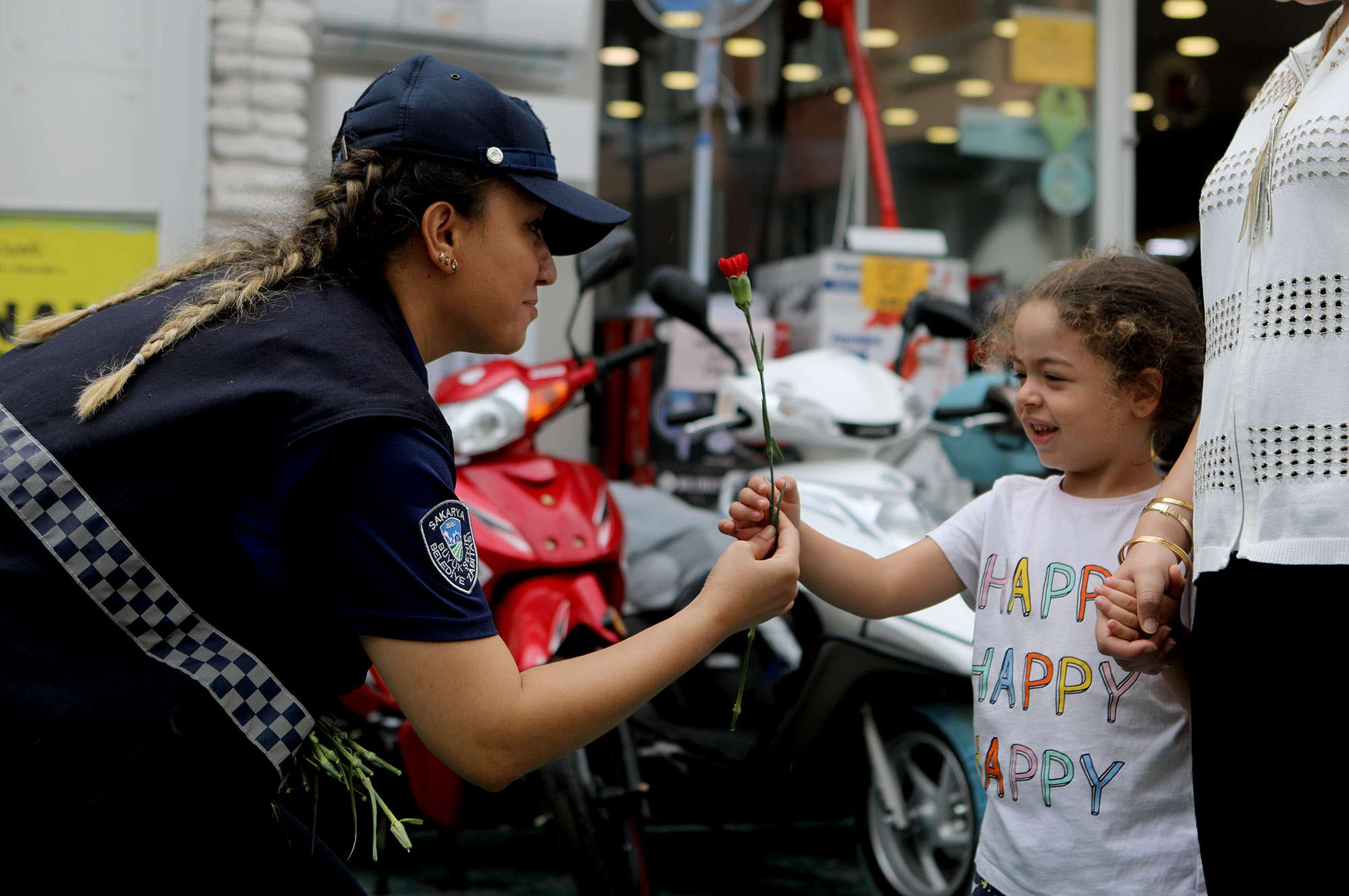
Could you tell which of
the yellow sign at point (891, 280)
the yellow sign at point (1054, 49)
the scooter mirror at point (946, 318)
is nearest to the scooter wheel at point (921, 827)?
the scooter mirror at point (946, 318)

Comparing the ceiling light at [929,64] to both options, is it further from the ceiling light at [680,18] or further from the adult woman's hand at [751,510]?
the adult woman's hand at [751,510]

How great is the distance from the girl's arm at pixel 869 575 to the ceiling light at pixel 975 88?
5.07 metres

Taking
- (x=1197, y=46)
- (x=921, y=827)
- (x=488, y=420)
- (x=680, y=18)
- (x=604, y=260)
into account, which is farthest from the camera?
(x=1197, y=46)

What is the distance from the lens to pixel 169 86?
454 centimetres

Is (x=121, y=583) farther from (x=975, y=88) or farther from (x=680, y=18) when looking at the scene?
(x=975, y=88)

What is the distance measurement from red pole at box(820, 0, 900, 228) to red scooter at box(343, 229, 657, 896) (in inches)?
113

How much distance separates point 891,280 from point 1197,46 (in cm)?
282

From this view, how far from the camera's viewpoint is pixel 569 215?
1613 millimetres

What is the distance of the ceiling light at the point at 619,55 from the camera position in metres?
5.83

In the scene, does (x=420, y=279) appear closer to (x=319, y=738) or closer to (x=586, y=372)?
(x=319, y=738)

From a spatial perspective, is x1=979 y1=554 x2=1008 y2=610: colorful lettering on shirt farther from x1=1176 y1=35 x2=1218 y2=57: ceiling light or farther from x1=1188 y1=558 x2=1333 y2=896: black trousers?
x1=1176 y1=35 x2=1218 y2=57: ceiling light

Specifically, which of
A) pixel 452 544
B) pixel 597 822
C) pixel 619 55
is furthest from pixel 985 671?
pixel 619 55

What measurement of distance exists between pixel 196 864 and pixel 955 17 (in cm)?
610

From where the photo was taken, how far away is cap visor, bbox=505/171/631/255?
62.1 inches
